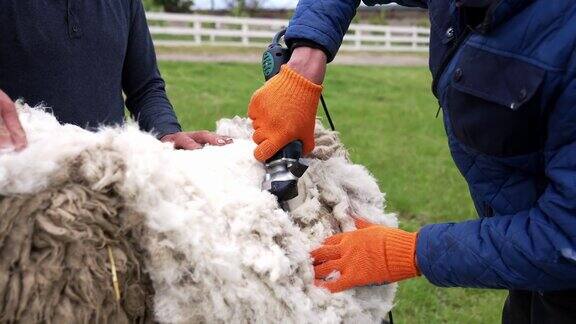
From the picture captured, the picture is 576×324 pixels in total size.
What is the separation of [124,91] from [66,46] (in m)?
0.46

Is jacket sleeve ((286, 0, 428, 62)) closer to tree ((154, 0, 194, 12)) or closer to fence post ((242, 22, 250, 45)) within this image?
fence post ((242, 22, 250, 45))

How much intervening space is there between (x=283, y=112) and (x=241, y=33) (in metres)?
15.2

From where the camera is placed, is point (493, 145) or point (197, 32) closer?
point (493, 145)

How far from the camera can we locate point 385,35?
21.1 metres

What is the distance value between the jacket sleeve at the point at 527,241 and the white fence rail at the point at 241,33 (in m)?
12.4

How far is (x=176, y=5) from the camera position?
24.4 metres

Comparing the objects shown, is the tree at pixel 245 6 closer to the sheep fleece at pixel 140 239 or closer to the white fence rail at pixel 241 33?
the white fence rail at pixel 241 33

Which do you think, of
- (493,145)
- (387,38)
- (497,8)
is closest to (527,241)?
(493,145)

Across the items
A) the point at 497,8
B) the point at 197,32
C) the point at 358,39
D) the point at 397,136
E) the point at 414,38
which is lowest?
the point at 414,38

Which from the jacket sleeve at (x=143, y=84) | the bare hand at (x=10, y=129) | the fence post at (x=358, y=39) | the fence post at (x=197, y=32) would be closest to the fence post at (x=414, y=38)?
the fence post at (x=358, y=39)

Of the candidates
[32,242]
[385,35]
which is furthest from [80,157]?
[385,35]

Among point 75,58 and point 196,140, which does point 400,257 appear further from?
point 75,58

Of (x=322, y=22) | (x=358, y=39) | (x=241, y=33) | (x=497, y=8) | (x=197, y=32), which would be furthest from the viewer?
(x=358, y=39)

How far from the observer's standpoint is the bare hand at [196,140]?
1.68m
